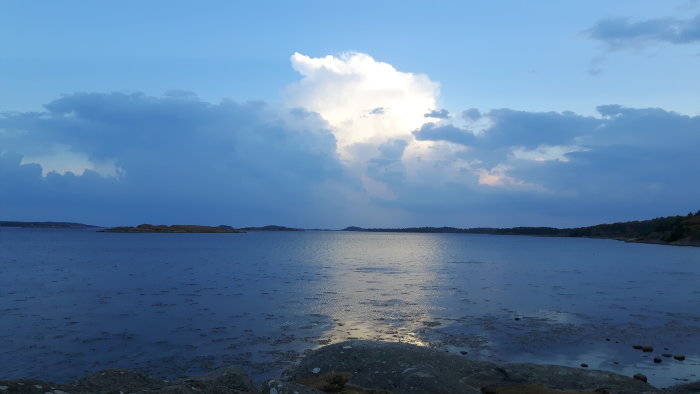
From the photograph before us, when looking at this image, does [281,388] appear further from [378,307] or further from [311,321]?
[378,307]

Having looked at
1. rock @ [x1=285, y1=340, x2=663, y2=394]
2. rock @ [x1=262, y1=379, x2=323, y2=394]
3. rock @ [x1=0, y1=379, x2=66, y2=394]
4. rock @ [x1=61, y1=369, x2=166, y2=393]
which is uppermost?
rock @ [x1=0, y1=379, x2=66, y2=394]

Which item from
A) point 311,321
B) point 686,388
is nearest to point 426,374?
point 686,388

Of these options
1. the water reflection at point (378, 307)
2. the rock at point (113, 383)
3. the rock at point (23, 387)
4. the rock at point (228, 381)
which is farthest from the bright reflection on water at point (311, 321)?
the rock at point (23, 387)

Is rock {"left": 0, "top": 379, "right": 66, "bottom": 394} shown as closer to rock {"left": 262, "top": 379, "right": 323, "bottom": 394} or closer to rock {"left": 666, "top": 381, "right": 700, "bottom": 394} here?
rock {"left": 262, "top": 379, "right": 323, "bottom": 394}

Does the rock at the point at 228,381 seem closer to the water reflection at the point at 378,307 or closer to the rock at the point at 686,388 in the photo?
the water reflection at the point at 378,307

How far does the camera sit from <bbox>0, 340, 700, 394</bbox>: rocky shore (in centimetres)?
1226

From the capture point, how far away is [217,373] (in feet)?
47.6

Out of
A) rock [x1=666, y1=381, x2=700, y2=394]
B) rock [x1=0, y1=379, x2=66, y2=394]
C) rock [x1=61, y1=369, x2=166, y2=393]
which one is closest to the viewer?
rock [x1=0, y1=379, x2=66, y2=394]

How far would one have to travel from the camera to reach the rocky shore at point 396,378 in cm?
1226

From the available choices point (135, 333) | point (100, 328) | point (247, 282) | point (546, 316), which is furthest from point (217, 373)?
point (247, 282)

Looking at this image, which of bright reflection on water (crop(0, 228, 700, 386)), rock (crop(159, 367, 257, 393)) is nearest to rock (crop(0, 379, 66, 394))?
rock (crop(159, 367, 257, 393))

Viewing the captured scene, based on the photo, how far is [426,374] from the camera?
45.2 feet

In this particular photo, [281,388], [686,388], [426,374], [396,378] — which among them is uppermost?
[281,388]

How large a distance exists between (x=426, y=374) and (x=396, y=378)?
1.09 metres
